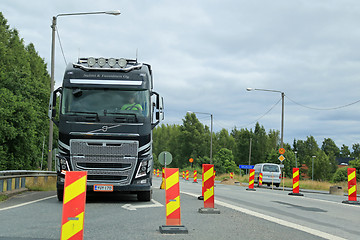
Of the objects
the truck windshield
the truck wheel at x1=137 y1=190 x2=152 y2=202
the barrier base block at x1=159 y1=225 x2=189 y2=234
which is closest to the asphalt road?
the barrier base block at x1=159 y1=225 x2=189 y2=234

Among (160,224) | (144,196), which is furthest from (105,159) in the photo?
(160,224)

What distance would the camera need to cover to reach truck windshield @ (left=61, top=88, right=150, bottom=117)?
1180 centimetres

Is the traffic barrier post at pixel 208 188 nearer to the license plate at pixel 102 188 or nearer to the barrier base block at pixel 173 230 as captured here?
the license plate at pixel 102 188

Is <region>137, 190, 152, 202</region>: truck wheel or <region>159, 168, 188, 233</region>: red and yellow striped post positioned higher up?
<region>159, 168, 188, 233</region>: red and yellow striped post

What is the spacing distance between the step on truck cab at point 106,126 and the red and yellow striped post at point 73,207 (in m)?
6.15

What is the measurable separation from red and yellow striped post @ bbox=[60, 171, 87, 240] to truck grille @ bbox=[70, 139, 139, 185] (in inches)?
247

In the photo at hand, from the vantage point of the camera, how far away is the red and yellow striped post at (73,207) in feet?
17.4

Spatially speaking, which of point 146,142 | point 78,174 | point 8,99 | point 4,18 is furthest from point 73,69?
point 4,18

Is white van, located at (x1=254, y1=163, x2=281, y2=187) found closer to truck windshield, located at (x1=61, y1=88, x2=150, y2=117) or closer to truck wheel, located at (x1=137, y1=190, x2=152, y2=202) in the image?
truck wheel, located at (x1=137, y1=190, x2=152, y2=202)

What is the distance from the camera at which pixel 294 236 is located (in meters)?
7.06

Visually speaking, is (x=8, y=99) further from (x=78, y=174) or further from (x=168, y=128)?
(x=168, y=128)

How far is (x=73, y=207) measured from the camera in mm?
5316

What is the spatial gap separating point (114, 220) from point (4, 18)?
42.1 m

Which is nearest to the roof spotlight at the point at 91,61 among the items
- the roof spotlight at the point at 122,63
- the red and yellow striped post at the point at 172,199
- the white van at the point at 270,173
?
the roof spotlight at the point at 122,63
